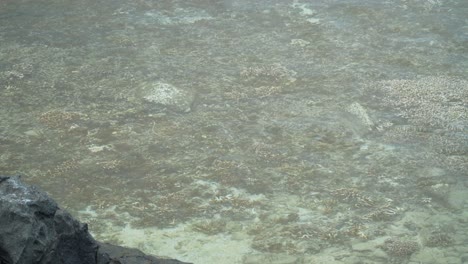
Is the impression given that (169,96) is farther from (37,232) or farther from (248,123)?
(37,232)

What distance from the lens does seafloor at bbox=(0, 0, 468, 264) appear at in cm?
471

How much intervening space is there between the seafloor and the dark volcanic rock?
116 cm

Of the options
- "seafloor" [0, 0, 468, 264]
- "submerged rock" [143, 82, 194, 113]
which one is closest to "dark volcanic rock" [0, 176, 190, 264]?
"seafloor" [0, 0, 468, 264]

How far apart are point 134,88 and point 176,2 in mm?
2730

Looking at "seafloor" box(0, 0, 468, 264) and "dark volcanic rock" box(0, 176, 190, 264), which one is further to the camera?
"seafloor" box(0, 0, 468, 264)

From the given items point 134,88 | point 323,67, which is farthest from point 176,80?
point 323,67

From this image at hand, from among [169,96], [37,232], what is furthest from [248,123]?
[37,232]

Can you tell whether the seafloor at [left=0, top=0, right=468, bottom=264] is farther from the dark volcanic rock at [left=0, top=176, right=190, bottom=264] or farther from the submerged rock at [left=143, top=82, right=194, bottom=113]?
the dark volcanic rock at [left=0, top=176, right=190, bottom=264]

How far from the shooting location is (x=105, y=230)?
4.69 metres

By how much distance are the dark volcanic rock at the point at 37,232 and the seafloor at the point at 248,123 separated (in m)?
1.16

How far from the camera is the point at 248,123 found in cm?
622

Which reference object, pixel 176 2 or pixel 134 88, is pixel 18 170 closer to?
pixel 134 88

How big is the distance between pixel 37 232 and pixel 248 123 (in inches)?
130

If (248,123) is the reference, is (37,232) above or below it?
above
